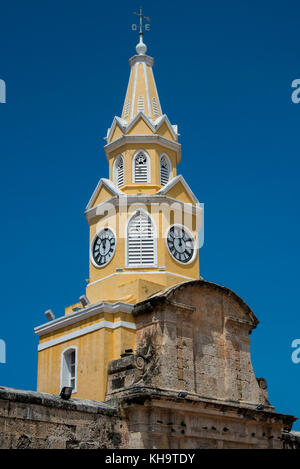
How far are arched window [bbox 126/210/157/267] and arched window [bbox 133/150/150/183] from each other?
90.1 inches

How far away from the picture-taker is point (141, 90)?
38.8m

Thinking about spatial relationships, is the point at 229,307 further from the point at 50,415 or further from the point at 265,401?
the point at 50,415

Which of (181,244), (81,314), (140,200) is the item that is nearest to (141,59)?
(140,200)

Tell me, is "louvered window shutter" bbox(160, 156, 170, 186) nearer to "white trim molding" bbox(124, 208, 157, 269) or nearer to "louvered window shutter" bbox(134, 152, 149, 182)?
"louvered window shutter" bbox(134, 152, 149, 182)

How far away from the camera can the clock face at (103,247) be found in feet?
112

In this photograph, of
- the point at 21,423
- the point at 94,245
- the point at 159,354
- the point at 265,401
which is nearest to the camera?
the point at 21,423

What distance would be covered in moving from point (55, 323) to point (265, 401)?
32.3ft

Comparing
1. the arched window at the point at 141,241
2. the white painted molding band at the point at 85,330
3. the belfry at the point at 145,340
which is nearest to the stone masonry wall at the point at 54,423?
the belfry at the point at 145,340

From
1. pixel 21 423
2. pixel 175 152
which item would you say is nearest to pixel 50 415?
pixel 21 423

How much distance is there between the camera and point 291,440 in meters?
32.5

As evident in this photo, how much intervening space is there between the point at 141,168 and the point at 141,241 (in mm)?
4343

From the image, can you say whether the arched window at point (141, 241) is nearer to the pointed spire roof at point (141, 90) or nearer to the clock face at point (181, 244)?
the clock face at point (181, 244)

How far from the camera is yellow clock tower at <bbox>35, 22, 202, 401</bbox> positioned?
2977 cm

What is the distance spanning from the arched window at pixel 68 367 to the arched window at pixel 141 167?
9.53 meters
